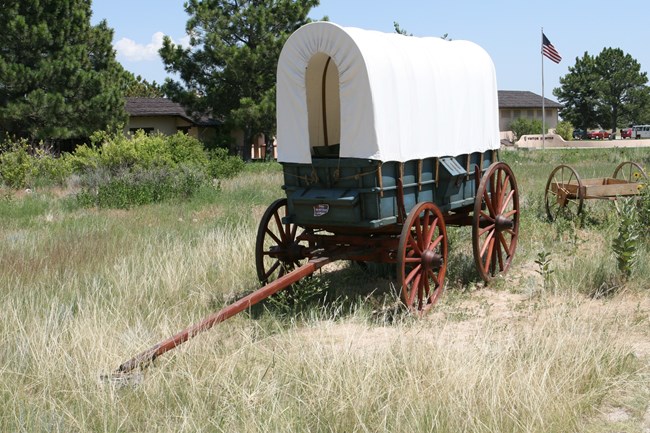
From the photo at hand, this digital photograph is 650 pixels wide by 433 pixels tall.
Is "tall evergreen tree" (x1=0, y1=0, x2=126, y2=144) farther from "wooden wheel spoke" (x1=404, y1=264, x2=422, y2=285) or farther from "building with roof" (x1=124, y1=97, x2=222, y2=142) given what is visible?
"wooden wheel spoke" (x1=404, y1=264, x2=422, y2=285)

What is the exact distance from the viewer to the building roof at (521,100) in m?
72.9

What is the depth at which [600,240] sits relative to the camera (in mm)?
10531

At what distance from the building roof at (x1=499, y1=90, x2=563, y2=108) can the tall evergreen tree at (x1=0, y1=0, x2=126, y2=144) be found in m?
47.2

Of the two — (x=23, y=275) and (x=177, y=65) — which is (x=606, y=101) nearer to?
(x=177, y=65)

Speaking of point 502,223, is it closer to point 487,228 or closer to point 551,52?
point 487,228

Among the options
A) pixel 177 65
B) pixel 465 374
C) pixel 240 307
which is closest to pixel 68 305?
pixel 240 307

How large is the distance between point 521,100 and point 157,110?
42.7m

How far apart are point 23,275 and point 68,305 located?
140 centimetres

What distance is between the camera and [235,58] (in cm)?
3400

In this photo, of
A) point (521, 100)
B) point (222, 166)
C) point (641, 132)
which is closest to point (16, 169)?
point (222, 166)

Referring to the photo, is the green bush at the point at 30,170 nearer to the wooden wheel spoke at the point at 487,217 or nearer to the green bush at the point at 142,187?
the green bush at the point at 142,187

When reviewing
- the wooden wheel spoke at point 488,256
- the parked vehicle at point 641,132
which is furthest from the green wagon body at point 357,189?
the parked vehicle at point 641,132

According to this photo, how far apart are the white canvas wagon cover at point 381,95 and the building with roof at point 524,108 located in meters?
64.2

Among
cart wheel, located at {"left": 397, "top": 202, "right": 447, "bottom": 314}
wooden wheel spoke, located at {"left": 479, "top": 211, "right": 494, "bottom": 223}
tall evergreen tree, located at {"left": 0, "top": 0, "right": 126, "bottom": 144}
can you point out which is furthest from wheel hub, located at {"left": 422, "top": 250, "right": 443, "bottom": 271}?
tall evergreen tree, located at {"left": 0, "top": 0, "right": 126, "bottom": 144}
